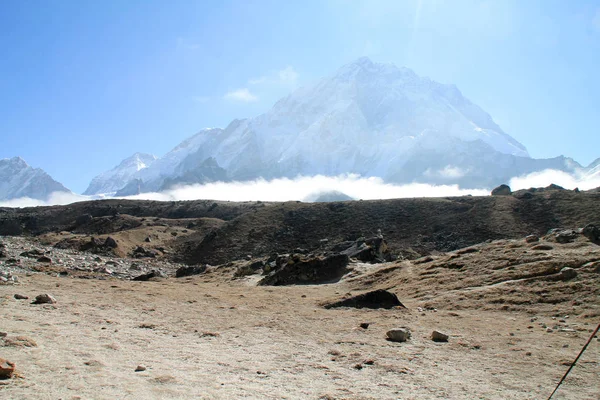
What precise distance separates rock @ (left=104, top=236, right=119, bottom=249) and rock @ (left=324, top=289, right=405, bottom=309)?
45.5m

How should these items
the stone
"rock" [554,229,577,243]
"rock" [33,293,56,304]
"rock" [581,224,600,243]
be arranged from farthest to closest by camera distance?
1. the stone
2. "rock" [554,229,577,243]
3. "rock" [581,224,600,243]
4. "rock" [33,293,56,304]

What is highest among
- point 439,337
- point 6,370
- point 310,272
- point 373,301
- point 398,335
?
point 6,370

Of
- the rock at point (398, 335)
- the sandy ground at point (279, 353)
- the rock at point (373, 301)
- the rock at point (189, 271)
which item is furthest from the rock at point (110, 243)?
the rock at point (398, 335)

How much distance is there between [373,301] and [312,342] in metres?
5.95

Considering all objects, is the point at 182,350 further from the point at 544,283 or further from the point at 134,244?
the point at 134,244

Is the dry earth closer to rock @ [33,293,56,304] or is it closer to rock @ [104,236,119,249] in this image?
rock @ [33,293,56,304]

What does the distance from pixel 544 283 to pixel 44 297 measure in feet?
61.5

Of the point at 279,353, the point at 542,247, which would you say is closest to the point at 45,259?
the point at 279,353

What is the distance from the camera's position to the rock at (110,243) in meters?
54.0

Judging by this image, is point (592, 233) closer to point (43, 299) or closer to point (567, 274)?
point (567, 274)

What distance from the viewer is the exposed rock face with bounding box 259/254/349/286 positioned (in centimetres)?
2873

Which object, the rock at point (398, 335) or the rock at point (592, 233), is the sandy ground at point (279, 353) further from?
the rock at point (592, 233)

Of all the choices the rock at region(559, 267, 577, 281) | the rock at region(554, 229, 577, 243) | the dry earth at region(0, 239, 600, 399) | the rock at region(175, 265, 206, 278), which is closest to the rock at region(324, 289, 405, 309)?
the dry earth at region(0, 239, 600, 399)

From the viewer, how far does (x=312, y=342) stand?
1088cm
